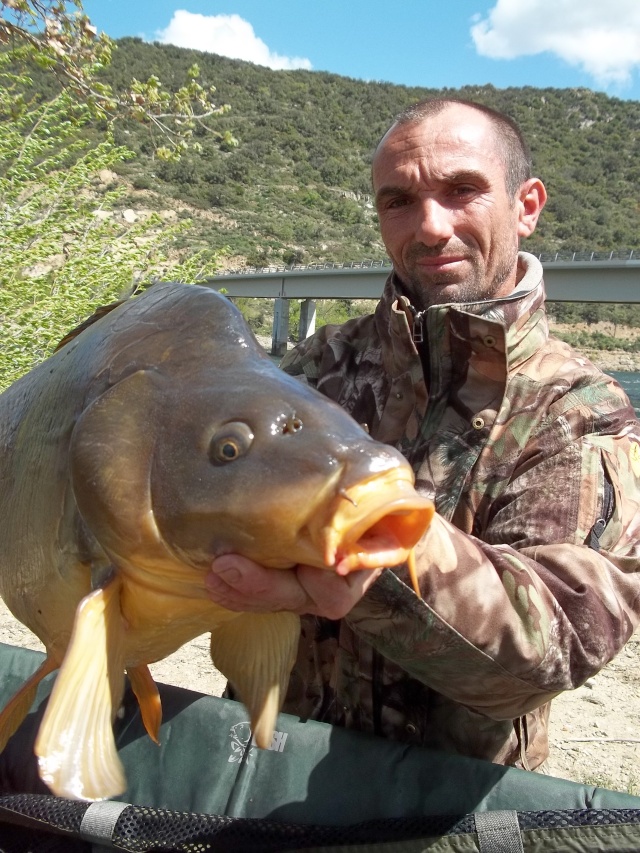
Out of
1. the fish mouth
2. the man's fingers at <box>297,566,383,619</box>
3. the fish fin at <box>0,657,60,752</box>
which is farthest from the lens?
the fish fin at <box>0,657,60,752</box>

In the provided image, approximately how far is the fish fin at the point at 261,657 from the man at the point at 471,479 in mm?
177

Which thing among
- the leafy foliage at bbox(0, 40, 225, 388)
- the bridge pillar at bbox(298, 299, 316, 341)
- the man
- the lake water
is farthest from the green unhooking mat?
the bridge pillar at bbox(298, 299, 316, 341)

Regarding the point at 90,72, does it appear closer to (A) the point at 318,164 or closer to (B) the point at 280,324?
(B) the point at 280,324

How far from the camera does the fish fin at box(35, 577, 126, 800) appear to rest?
1182 millimetres

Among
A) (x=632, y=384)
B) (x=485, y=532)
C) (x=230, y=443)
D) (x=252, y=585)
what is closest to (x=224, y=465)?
(x=230, y=443)

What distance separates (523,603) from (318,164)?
75.3 meters

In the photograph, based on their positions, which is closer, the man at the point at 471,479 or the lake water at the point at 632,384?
the man at the point at 471,479

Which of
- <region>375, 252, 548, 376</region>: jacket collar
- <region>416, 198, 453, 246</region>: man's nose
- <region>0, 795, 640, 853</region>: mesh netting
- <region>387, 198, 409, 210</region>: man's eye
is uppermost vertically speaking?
<region>387, 198, 409, 210</region>: man's eye

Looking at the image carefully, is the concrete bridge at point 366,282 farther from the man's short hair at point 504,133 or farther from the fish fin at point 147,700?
the fish fin at point 147,700

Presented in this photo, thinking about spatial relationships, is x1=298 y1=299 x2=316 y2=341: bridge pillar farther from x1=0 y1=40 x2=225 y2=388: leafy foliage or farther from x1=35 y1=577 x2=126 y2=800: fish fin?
x1=35 y1=577 x2=126 y2=800: fish fin

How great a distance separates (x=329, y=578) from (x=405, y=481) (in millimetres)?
208

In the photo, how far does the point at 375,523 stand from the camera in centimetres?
102

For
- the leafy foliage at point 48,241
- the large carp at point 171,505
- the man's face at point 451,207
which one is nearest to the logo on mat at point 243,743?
the large carp at point 171,505

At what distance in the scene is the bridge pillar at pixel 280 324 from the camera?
40.1 metres
